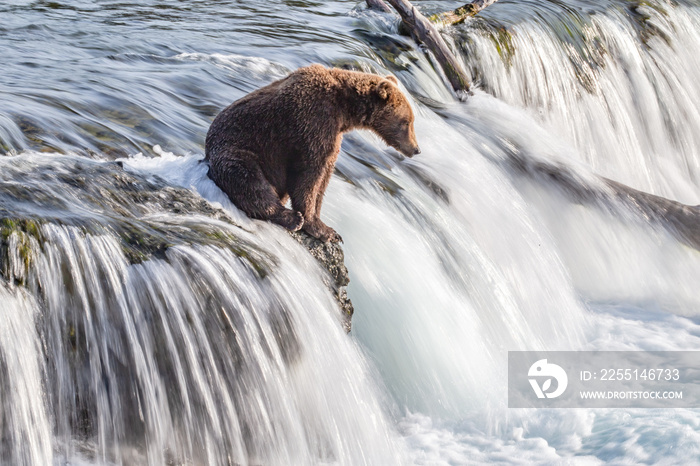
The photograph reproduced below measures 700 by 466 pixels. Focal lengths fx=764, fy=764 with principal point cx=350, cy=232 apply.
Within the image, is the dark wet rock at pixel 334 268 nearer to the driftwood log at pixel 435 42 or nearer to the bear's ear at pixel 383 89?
the bear's ear at pixel 383 89

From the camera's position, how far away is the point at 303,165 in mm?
4070

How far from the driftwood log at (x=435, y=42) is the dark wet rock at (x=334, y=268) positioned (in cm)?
491

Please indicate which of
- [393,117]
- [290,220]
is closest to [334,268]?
[290,220]

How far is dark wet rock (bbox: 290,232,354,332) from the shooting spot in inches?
159

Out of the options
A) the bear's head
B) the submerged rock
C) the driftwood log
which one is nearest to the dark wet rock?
the submerged rock

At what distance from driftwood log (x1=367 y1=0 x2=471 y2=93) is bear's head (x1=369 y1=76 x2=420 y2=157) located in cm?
384

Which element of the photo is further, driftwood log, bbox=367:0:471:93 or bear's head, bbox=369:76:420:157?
driftwood log, bbox=367:0:471:93

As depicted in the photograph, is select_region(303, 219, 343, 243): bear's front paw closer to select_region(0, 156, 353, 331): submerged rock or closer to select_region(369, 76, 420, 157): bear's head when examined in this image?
select_region(0, 156, 353, 331): submerged rock

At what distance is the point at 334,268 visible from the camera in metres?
4.11

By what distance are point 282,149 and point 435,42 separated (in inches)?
207

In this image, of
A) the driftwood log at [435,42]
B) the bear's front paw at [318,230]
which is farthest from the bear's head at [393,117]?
the driftwood log at [435,42]

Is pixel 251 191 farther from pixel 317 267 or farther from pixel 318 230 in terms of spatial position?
pixel 317 267

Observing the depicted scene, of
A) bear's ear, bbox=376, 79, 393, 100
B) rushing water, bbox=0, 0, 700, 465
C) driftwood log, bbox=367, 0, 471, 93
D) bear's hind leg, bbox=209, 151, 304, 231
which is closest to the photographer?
rushing water, bbox=0, 0, 700, 465

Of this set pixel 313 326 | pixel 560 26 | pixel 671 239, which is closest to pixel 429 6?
pixel 560 26
